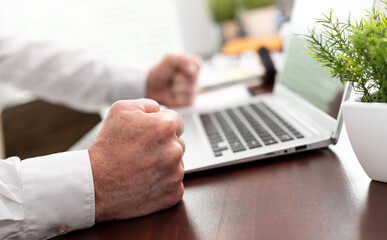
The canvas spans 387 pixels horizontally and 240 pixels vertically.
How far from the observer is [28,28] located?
2191 mm

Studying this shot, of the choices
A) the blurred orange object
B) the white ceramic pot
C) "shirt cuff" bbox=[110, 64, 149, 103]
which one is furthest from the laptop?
the blurred orange object

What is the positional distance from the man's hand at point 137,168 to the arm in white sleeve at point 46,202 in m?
0.02

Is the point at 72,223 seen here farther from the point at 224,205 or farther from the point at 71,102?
the point at 71,102

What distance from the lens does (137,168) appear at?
503 mm

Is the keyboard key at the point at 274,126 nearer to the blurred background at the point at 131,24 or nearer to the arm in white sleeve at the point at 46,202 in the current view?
the arm in white sleeve at the point at 46,202

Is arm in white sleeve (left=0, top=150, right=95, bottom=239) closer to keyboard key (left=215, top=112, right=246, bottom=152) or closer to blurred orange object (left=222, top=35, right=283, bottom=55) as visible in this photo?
keyboard key (left=215, top=112, right=246, bottom=152)

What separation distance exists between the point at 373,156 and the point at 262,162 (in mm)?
178

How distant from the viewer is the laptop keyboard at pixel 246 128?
62 centimetres

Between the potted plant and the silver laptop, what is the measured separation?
11cm

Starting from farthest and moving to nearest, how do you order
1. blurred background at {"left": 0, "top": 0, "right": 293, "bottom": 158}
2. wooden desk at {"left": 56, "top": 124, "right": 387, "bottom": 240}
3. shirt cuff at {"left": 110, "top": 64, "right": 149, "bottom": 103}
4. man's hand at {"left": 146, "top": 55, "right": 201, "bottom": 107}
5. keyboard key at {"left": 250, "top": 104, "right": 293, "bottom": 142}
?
blurred background at {"left": 0, "top": 0, "right": 293, "bottom": 158} → shirt cuff at {"left": 110, "top": 64, "right": 149, "bottom": 103} → man's hand at {"left": 146, "top": 55, "right": 201, "bottom": 107} → keyboard key at {"left": 250, "top": 104, "right": 293, "bottom": 142} → wooden desk at {"left": 56, "top": 124, "right": 387, "bottom": 240}

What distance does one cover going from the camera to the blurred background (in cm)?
212

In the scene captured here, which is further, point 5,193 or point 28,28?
point 28,28

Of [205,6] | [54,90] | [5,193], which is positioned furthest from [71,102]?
[205,6]

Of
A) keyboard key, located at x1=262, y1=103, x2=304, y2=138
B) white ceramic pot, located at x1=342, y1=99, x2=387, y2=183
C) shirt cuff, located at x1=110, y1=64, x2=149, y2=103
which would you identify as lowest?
shirt cuff, located at x1=110, y1=64, x2=149, y2=103
